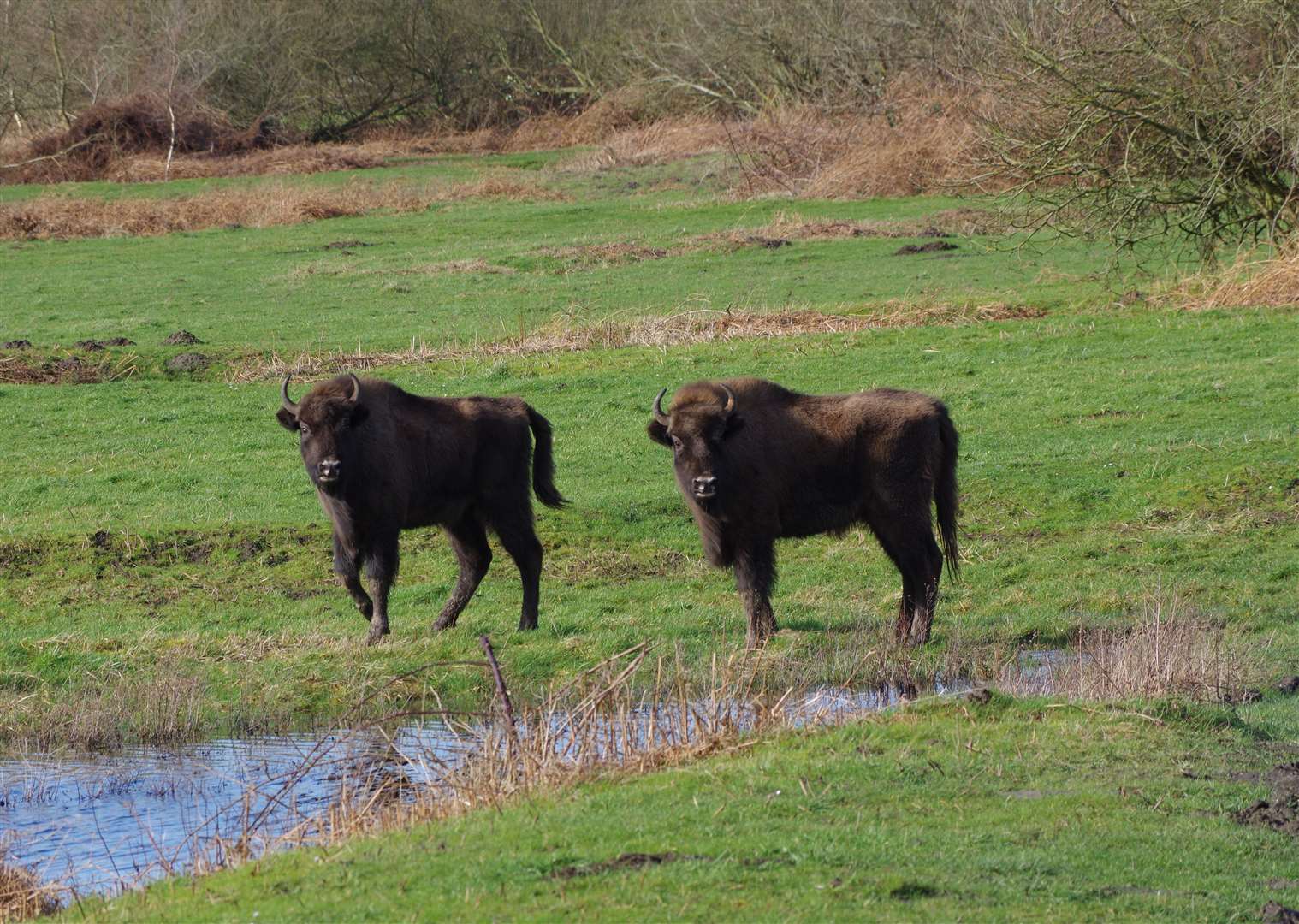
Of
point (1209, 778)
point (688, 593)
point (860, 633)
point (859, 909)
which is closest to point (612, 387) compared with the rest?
point (688, 593)

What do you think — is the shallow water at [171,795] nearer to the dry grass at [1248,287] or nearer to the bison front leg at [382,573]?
the bison front leg at [382,573]

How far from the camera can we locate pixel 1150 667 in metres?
10.8

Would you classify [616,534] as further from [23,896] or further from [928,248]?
[928,248]

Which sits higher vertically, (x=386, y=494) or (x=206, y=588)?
(x=386, y=494)

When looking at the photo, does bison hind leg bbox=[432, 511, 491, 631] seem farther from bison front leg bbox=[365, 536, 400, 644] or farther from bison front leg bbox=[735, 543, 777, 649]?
bison front leg bbox=[735, 543, 777, 649]

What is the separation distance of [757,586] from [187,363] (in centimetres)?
1463

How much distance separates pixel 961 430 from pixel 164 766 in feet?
38.2

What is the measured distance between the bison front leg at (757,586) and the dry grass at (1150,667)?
1942mm

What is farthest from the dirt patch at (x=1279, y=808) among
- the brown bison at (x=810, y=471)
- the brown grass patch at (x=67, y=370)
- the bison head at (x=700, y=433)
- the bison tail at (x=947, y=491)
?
the brown grass patch at (x=67, y=370)

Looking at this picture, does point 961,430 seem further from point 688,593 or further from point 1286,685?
point 1286,685

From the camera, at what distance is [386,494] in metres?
13.4

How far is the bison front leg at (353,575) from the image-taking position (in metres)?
13.5

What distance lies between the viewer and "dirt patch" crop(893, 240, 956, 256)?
34.2m

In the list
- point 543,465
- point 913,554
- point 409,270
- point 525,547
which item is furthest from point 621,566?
point 409,270
